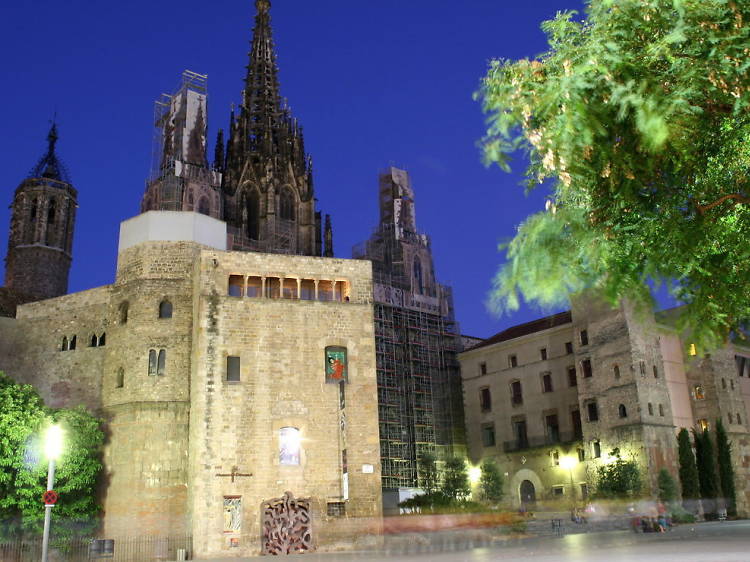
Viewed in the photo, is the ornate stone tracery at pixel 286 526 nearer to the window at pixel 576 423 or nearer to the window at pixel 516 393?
the window at pixel 576 423

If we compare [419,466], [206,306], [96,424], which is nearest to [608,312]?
[419,466]

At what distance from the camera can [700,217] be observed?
9.45 metres

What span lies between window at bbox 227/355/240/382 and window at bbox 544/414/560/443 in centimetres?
2466

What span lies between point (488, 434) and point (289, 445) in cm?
2602

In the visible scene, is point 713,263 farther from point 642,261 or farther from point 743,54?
point 743,54

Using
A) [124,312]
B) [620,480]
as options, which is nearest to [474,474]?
[620,480]

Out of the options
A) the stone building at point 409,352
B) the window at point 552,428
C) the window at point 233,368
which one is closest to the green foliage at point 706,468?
the window at point 552,428

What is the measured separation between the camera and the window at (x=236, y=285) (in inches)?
1166

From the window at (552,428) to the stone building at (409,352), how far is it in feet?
26.4

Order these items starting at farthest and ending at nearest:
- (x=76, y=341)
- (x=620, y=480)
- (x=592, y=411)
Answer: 1. (x=592, y=411)
2. (x=620, y=480)
3. (x=76, y=341)

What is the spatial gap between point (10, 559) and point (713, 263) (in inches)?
953

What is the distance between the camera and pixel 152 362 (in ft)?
98.4

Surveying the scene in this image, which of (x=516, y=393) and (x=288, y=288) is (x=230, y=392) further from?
(x=516, y=393)

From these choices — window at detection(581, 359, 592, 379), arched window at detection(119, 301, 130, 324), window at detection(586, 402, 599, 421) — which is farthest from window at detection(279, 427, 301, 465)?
window at detection(581, 359, 592, 379)
